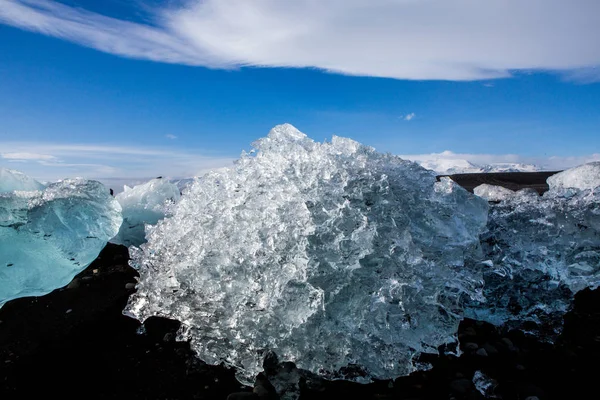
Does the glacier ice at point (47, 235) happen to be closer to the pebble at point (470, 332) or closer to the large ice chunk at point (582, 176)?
the pebble at point (470, 332)

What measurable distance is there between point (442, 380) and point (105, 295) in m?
3.77

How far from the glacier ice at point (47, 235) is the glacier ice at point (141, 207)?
165cm

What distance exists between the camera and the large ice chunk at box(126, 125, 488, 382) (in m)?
3.33

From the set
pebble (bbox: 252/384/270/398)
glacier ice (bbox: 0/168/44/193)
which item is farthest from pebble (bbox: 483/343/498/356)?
glacier ice (bbox: 0/168/44/193)

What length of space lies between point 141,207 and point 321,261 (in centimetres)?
425

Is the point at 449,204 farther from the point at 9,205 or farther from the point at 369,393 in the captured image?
the point at 9,205

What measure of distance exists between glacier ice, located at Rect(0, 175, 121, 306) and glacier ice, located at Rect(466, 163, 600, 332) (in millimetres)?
3930

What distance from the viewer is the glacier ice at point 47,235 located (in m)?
4.17

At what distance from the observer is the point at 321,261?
3387 millimetres

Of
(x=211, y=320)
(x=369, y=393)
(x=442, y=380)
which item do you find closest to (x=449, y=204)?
(x=442, y=380)

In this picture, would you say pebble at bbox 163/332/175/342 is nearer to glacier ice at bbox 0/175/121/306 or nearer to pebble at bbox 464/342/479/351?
glacier ice at bbox 0/175/121/306

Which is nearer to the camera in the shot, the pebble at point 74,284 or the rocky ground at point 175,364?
the rocky ground at point 175,364

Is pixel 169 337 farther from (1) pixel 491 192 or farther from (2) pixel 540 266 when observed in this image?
(1) pixel 491 192

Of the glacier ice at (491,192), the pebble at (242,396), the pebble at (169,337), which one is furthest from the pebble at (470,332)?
the glacier ice at (491,192)
